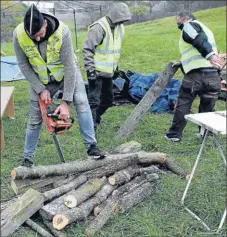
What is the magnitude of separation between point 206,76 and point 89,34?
5.16ft

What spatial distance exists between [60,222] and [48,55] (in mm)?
1553

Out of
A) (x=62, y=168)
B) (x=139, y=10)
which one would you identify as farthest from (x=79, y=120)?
(x=139, y=10)

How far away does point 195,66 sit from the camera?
18.4ft

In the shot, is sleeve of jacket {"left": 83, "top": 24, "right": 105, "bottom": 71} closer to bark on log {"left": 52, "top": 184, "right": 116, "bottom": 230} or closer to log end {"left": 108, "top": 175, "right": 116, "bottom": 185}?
log end {"left": 108, "top": 175, "right": 116, "bottom": 185}

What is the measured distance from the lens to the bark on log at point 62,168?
157 inches

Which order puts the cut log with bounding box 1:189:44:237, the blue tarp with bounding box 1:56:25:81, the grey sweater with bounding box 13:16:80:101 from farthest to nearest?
the blue tarp with bounding box 1:56:25:81
the grey sweater with bounding box 13:16:80:101
the cut log with bounding box 1:189:44:237

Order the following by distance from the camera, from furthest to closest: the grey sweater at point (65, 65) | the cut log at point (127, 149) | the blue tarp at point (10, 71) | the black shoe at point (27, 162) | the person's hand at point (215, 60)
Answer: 1. the blue tarp at point (10, 71)
2. the person's hand at point (215, 60)
3. the cut log at point (127, 149)
4. the black shoe at point (27, 162)
5. the grey sweater at point (65, 65)

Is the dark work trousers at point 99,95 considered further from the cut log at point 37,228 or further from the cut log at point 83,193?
the cut log at point 37,228

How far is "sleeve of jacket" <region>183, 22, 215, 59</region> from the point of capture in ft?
17.6

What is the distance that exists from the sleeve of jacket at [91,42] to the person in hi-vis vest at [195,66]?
1.03 meters

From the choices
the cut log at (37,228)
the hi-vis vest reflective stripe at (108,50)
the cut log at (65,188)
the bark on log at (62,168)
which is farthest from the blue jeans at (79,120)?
the hi-vis vest reflective stripe at (108,50)

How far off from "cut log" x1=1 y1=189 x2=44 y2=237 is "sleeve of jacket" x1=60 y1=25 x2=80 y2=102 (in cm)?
106

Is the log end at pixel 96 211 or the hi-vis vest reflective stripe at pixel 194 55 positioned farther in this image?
the hi-vis vest reflective stripe at pixel 194 55

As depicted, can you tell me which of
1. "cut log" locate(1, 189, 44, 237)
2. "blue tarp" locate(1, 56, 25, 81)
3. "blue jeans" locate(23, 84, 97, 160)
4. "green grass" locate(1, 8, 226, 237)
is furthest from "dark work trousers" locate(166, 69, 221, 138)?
"blue tarp" locate(1, 56, 25, 81)
